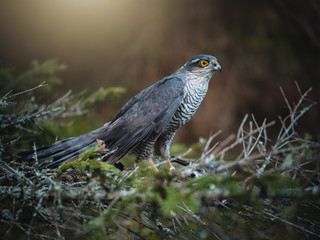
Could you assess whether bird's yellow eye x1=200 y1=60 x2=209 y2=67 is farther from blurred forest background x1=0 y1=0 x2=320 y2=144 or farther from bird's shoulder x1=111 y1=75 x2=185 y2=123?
blurred forest background x1=0 y1=0 x2=320 y2=144

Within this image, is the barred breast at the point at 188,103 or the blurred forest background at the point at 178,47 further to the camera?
the blurred forest background at the point at 178,47

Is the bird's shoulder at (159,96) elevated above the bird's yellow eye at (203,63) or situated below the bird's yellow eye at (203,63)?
below

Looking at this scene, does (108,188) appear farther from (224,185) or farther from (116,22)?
(116,22)

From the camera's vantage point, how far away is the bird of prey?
6.48 ft

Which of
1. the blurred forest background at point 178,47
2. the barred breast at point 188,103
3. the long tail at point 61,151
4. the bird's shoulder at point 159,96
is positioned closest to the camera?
Result: the long tail at point 61,151

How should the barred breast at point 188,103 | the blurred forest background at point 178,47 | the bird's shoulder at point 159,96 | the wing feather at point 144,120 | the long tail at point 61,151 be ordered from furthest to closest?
the blurred forest background at point 178,47 < the barred breast at point 188,103 < the bird's shoulder at point 159,96 < the wing feather at point 144,120 < the long tail at point 61,151

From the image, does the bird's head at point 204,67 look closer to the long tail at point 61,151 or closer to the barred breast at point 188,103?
the barred breast at point 188,103

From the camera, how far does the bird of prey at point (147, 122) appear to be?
198 centimetres

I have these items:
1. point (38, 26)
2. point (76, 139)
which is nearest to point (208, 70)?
point (76, 139)

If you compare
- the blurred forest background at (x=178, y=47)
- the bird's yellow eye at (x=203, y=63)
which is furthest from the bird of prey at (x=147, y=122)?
the blurred forest background at (x=178, y=47)

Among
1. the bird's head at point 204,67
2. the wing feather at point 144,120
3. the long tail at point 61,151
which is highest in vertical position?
the bird's head at point 204,67

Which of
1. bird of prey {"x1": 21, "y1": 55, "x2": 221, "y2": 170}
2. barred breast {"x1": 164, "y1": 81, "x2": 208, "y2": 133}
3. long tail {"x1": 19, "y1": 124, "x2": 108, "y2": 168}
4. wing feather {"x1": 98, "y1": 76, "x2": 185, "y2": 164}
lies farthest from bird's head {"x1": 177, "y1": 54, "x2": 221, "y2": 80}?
long tail {"x1": 19, "y1": 124, "x2": 108, "y2": 168}

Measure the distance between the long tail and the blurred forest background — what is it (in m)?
2.44

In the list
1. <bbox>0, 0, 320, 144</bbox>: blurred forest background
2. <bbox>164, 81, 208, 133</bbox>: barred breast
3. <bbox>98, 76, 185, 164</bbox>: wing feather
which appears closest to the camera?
<bbox>98, 76, 185, 164</bbox>: wing feather
